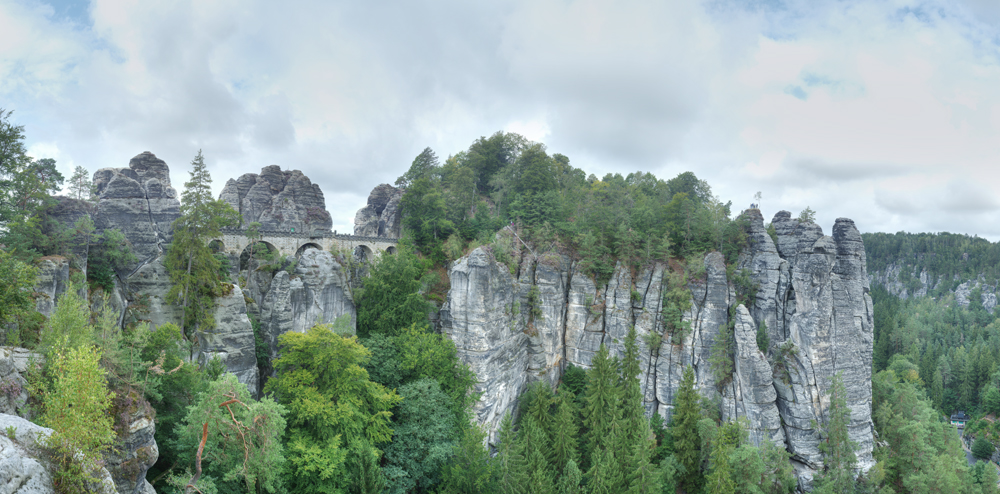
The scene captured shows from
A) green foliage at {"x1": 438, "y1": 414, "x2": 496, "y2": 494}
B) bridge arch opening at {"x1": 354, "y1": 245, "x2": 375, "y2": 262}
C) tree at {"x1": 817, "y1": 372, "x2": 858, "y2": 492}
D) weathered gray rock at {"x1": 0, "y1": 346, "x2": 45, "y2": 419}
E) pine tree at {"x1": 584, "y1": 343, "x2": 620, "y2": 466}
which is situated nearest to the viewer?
weathered gray rock at {"x1": 0, "y1": 346, "x2": 45, "y2": 419}

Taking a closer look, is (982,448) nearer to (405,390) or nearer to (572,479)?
(572,479)

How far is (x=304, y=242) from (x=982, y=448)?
83887 mm

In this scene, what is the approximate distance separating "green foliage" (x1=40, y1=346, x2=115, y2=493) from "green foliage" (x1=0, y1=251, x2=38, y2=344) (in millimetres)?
5783

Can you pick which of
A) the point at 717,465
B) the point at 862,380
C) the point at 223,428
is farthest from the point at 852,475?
the point at 223,428

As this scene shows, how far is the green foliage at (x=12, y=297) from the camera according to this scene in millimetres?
13789

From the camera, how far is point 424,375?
Answer: 27.1m

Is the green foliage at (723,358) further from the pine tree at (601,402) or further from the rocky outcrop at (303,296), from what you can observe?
the rocky outcrop at (303,296)

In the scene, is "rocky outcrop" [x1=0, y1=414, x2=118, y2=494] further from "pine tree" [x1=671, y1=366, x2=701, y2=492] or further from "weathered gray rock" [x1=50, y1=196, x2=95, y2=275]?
"pine tree" [x1=671, y1=366, x2=701, y2=492]

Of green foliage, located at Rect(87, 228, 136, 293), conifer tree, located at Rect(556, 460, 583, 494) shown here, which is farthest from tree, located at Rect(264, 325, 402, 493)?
green foliage, located at Rect(87, 228, 136, 293)

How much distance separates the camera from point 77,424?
9617 millimetres

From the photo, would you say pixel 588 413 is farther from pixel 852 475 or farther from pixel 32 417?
pixel 32 417

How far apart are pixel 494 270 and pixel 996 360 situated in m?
90.0

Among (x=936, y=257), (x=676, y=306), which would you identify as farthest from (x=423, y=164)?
(x=936, y=257)

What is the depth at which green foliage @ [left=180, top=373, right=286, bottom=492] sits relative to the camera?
1548 centimetres
